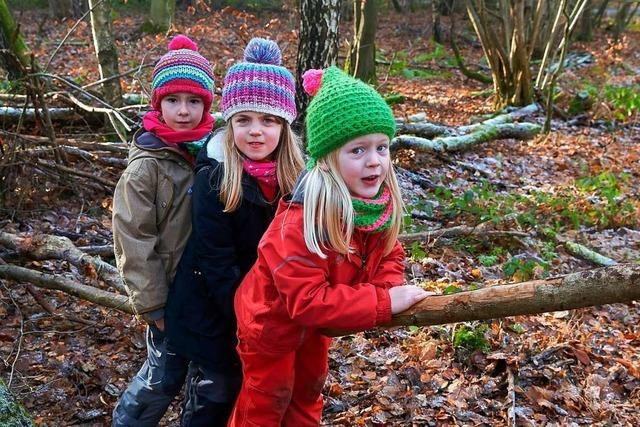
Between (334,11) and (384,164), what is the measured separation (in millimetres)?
4388

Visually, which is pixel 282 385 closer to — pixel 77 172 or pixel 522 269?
pixel 522 269

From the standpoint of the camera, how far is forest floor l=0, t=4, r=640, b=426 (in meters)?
3.88

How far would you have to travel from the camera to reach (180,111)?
9.83ft

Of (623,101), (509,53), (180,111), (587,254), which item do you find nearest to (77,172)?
(180,111)

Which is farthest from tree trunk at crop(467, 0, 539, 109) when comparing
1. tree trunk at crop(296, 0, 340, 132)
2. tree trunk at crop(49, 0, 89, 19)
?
tree trunk at crop(49, 0, 89, 19)

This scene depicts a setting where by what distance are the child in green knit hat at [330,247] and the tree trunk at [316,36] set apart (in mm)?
3913

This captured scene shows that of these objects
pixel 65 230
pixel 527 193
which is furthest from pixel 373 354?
pixel 527 193

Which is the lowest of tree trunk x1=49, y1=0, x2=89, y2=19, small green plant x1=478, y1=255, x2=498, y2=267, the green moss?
tree trunk x1=49, y1=0, x2=89, y2=19

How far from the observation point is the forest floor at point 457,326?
12.7 ft

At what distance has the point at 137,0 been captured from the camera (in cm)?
2253

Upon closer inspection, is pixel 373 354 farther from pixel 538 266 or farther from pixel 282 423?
pixel 538 266

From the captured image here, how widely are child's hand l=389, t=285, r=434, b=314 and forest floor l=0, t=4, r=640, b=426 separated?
1765 mm

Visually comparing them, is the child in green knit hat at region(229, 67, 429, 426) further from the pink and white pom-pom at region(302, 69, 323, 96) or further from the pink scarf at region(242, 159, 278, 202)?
the pink scarf at region(242, 159, 278, 202)

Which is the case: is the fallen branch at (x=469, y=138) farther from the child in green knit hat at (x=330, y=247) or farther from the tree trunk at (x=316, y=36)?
the child in green knit hat at (x=330, y=247)
